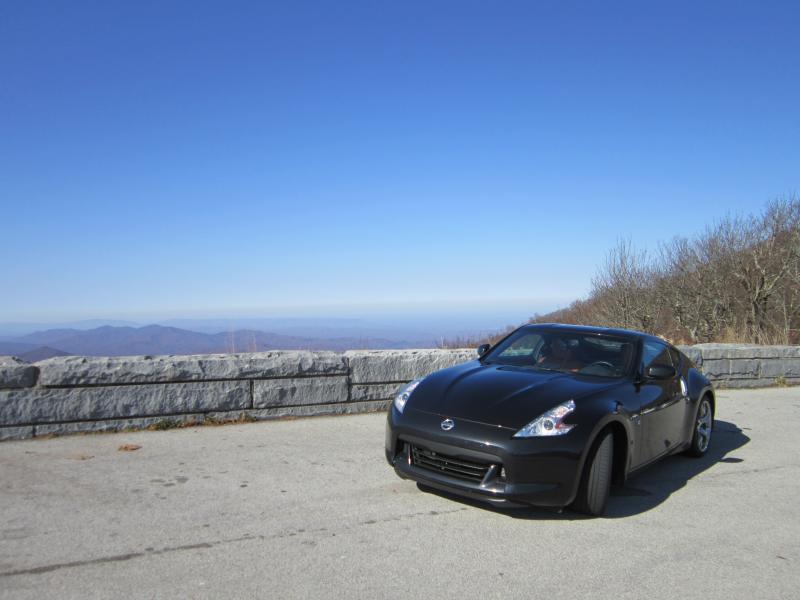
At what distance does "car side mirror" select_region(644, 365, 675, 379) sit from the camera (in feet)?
17.6

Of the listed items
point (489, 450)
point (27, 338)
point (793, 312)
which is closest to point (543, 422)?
point (489, 450)

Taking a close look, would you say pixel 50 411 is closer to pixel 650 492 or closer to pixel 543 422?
pixel 543 422

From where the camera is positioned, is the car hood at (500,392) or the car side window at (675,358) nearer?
the car hood at (500,392)

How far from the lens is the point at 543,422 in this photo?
4.47 metres

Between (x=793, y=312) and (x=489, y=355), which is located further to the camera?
(x=793, y=312)

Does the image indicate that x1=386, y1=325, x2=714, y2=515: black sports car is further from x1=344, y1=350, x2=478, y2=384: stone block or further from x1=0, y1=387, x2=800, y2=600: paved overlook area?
x1=344, y1=350, x2=478, y2=384: stone block

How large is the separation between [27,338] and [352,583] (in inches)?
1575

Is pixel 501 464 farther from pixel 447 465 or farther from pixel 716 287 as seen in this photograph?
pixel 716 287

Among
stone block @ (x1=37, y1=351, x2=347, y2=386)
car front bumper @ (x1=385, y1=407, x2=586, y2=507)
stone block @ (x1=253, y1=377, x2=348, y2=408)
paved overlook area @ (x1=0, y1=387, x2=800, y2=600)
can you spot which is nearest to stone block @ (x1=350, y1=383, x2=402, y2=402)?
stone block @ (x1=253, y1=377, x2=348, y2=408)

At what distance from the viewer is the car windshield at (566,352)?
5.62 m

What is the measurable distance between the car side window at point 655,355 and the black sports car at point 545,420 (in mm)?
22

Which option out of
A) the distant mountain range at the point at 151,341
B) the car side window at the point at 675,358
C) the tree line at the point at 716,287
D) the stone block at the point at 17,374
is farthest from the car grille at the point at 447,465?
the tree line at the point at 716,287

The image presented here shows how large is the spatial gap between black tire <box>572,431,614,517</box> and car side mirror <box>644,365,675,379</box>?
903mm

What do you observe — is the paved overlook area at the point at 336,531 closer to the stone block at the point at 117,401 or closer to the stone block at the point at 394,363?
the stone block at the point at 117,401
